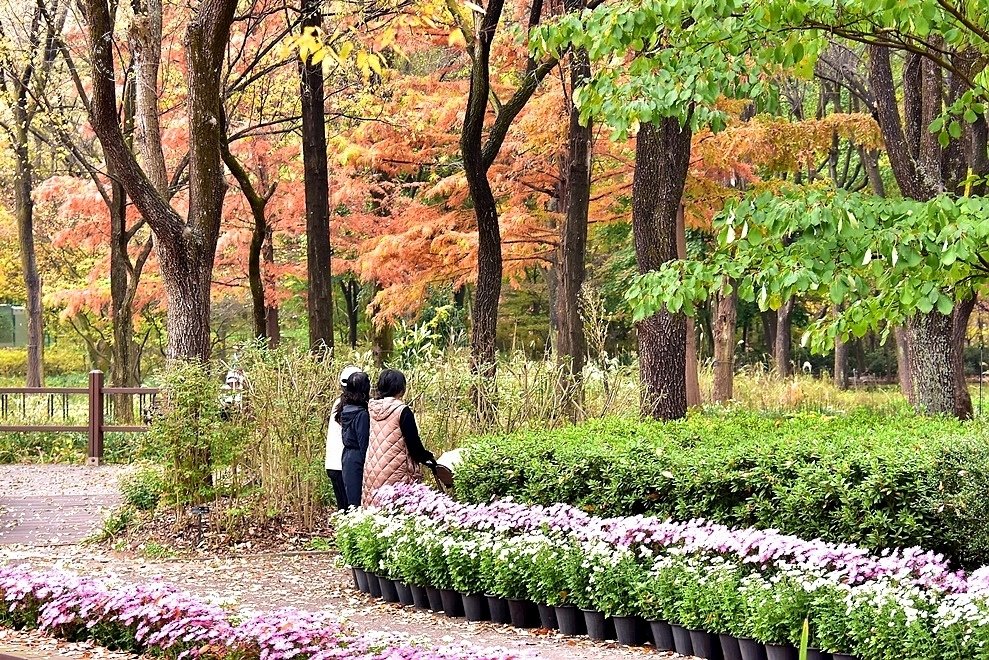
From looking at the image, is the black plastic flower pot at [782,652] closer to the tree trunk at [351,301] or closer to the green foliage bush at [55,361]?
the tree trunk at [351,301]

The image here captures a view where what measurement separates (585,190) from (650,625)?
10.9 meters

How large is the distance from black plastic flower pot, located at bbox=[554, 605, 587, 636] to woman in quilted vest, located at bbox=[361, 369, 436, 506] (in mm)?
2428

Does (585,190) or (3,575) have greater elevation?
(585,190)

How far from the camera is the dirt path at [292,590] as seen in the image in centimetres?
688

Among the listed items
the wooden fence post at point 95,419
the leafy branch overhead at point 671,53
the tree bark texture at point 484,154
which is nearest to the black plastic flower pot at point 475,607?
the leafy branch overhead at point 671,53

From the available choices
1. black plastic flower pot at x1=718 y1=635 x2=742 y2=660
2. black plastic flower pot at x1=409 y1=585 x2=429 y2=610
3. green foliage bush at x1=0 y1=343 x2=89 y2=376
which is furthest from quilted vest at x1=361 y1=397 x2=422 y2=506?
green foliage bush at x1=0 y1=343 x2=89 y2=376

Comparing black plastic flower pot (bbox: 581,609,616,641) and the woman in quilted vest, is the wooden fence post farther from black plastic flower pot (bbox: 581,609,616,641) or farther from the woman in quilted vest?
black plastic flower pot (bbox: 581,609,616,641)

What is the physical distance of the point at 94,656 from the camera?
21.2 ft

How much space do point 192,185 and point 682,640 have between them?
7.72 m

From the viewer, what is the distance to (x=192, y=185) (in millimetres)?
12445

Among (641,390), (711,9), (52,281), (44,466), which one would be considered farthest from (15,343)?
(711,9)

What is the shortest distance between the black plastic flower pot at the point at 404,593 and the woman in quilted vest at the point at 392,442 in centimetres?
126

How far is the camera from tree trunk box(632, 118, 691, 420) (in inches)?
477

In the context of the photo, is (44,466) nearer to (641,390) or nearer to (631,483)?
(641,390)
